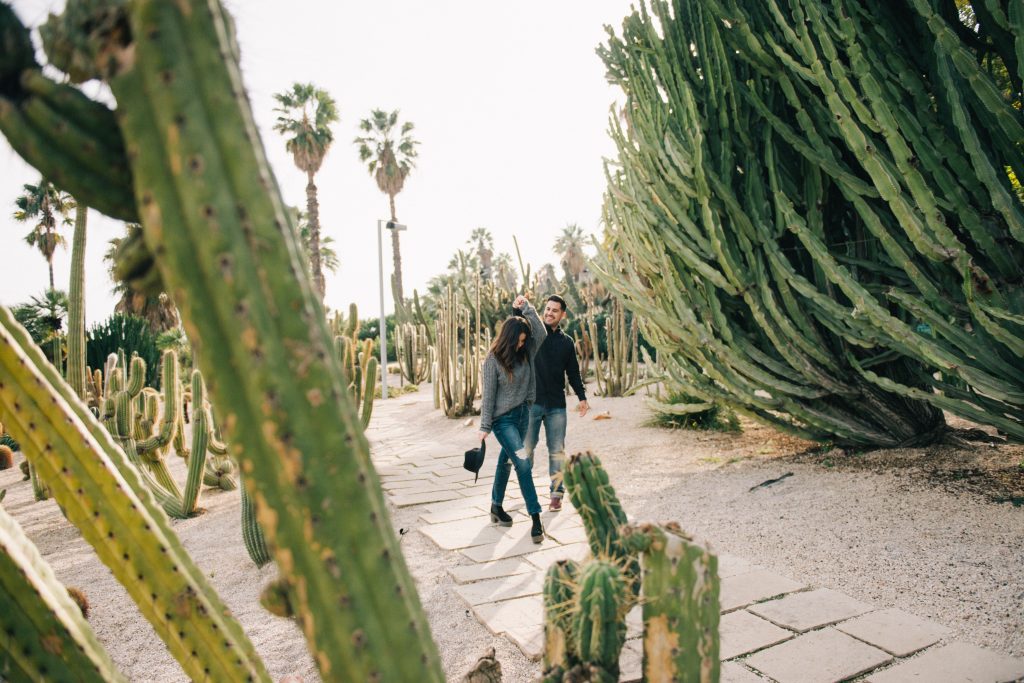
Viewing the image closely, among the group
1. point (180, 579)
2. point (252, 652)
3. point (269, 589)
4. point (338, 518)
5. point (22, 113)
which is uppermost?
point (22, 113)

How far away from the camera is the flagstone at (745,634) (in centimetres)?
280

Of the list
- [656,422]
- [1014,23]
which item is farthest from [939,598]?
[656,422]

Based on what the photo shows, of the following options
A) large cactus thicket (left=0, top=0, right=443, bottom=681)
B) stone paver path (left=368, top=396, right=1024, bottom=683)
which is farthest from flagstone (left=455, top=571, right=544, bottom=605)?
large cactus thicket (left=0, top=0, right=443, bottom=681)

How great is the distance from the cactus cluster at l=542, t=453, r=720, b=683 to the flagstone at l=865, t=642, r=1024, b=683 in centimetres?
152

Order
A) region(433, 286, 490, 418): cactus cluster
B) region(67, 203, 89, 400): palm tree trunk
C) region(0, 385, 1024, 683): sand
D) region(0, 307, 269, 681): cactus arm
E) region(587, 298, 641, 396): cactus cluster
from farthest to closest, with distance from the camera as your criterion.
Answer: region(587, 298, 641, 396): cactus cluster
region(433, 286, 490, 418): cactus cluster
region(67, 203, 89, 400): palm tree trunk
region(0, 385, 1024, 683): sand
region(0, 307, 269, 681): cactus arm

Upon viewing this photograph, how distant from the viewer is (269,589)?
3.25 ft

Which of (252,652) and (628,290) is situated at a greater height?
(628,290)

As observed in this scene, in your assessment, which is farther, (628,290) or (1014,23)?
(628,290)

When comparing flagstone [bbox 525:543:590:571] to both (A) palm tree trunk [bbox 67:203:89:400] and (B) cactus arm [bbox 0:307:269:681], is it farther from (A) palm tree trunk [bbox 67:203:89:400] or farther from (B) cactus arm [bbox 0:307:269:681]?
(A) palm tree trunk [bbox 67:203:89:400]

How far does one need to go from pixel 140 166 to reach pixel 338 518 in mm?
595

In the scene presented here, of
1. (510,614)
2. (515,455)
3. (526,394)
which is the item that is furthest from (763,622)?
(526,394)

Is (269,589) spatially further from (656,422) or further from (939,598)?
(656,422)

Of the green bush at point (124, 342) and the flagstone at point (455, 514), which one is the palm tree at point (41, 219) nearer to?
the green bush at point (124, 342)

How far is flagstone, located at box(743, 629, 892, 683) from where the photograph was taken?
8.32ft
